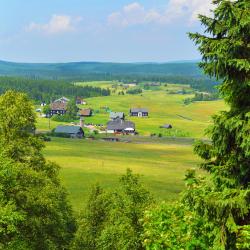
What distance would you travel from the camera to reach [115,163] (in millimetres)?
132875

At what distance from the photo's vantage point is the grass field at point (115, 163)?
98.6m

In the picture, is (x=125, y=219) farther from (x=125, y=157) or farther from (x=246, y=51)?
(x=125, y=157)

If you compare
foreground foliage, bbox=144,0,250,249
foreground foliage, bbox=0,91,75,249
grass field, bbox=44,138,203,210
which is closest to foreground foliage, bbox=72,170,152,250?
foreground foliage, bbox=0,91,75,249

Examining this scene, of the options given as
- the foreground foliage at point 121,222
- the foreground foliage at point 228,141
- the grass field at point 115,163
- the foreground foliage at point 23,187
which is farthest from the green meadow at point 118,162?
the foreground foliage at point 228,141

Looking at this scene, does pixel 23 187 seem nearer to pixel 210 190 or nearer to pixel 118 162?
pixel 210 190

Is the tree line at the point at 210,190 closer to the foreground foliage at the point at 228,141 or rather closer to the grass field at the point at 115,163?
the foreground foliage at the point at 228,141

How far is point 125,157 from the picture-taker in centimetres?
14762

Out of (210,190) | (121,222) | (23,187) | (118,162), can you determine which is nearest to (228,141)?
(210,190)

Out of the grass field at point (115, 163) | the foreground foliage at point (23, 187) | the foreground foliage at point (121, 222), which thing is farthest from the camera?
the grass field at point (115, 163)

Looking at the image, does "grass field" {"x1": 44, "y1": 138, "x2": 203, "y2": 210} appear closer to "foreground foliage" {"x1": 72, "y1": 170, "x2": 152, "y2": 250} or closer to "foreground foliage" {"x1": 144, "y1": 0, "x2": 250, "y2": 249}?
"foreground foliage" {"x1": 72, "y1": 170, "x2": 152, "y2": 250}

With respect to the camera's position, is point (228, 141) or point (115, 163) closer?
point (228, 141)

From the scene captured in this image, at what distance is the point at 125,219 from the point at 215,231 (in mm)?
20003

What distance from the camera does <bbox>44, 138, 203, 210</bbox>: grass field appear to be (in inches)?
3880

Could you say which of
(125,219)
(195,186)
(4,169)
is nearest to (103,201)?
(125,219)
